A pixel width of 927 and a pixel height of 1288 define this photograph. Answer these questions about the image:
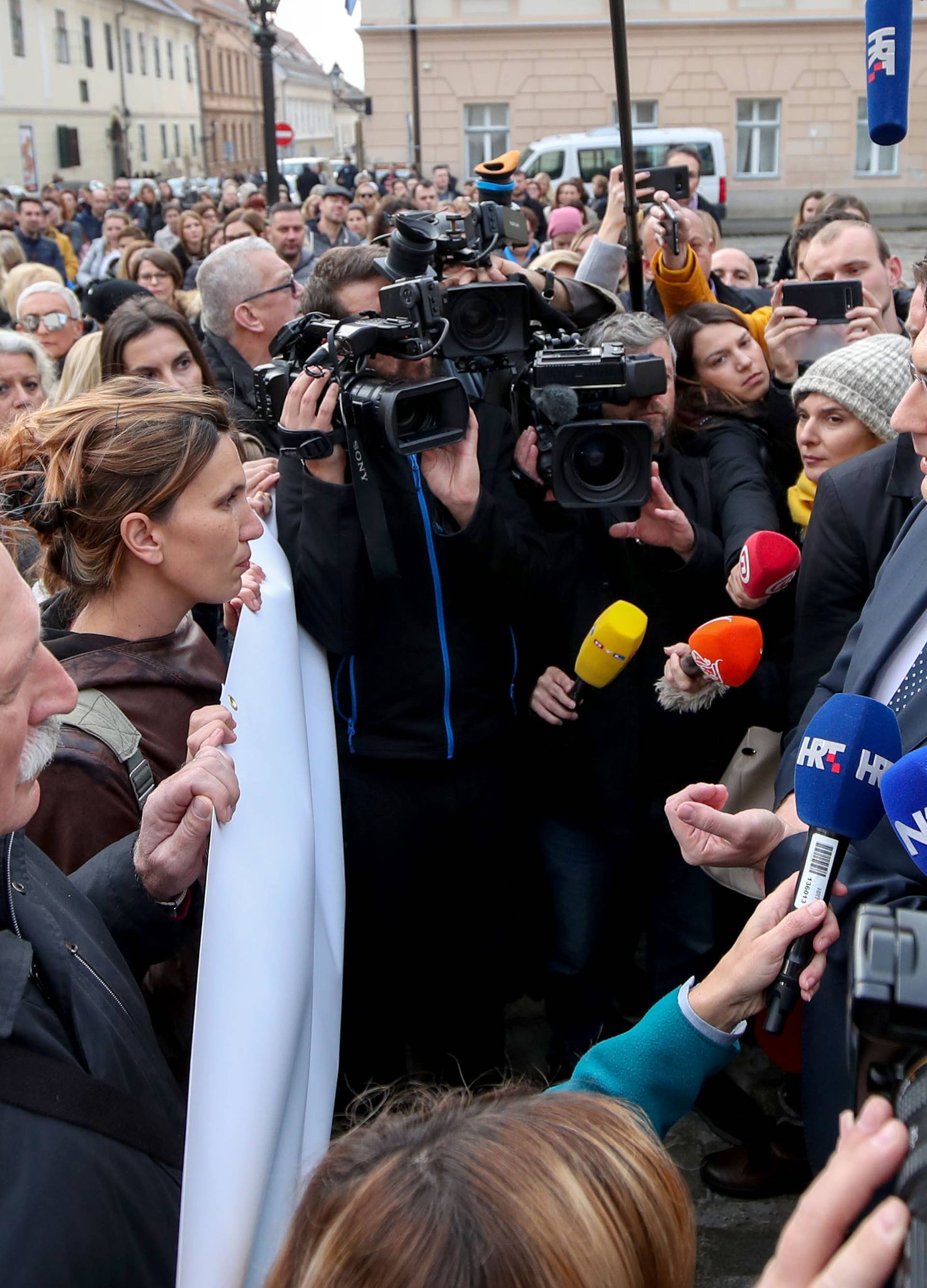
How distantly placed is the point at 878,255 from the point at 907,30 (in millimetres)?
1183

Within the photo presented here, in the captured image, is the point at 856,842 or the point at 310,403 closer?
the point at 856,842

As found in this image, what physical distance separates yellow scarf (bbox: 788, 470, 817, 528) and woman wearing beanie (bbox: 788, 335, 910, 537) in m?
0.10

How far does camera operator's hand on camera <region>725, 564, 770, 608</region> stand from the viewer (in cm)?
244

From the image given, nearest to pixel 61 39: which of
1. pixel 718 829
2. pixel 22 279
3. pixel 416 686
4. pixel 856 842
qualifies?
pixel 22 279

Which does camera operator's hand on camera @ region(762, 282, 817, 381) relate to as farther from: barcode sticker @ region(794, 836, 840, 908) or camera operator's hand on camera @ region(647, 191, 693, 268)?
barcode sticker @ region(794, 836, 840, 908)

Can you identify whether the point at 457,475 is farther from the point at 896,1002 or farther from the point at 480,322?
the point at 896,1002

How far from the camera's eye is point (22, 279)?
636 centimetres

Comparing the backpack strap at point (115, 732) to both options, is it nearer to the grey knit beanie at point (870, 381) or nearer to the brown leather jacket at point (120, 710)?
the brown leather jacket at point (120, 710)

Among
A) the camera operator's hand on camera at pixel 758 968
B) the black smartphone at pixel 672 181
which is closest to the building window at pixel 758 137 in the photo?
the black smartphone at pixel 672 181

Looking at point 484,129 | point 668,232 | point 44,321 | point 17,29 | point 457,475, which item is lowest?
point 457,475

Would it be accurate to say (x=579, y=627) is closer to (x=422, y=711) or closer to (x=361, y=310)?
(x=422, y=711)

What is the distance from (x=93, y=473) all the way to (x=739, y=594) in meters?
1.33

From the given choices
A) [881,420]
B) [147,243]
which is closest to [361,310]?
[881,420]

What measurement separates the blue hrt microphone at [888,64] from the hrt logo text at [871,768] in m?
1.69
